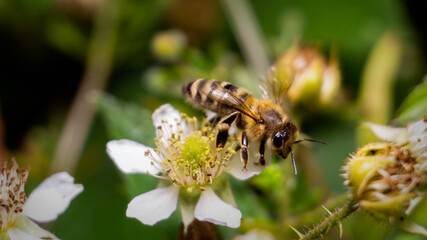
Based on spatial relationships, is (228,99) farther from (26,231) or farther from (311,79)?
(26,231)

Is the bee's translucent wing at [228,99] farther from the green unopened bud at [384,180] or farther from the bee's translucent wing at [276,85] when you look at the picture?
the green unopened bud at [384,180]

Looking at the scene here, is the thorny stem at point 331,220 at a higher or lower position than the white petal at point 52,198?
higher

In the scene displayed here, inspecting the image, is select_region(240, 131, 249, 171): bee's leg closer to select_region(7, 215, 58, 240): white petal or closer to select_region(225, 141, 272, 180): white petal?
select_region(225, 141, 272, 180): white petal

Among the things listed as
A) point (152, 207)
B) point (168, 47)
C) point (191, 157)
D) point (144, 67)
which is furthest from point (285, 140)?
point (144, 67)

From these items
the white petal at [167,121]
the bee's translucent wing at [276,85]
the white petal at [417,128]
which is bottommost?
the white petal at [167,121]

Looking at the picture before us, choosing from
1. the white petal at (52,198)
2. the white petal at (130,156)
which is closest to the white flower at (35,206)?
the white petal at (52,198)

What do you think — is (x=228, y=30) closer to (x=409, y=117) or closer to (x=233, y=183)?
(x=233, y=183)

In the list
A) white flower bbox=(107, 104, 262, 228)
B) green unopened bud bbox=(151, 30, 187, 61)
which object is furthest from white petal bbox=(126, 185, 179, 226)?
green unopened bud bbox=(151, 30, 187, 61)
